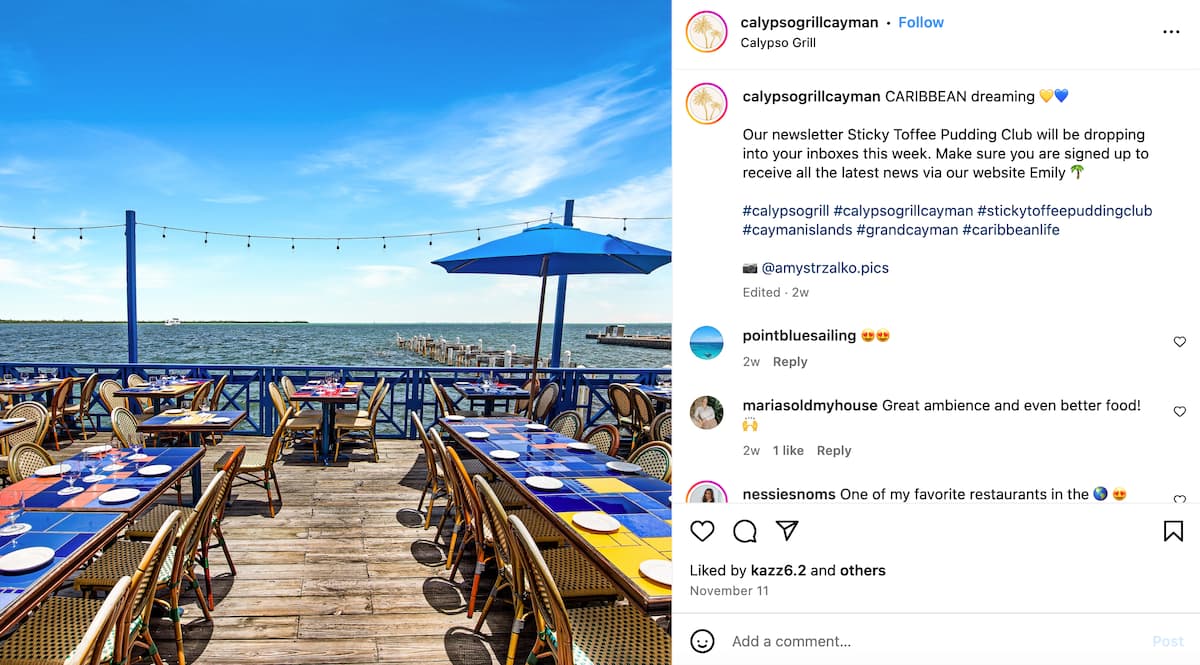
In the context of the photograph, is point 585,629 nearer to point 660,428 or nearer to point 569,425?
point 569,425

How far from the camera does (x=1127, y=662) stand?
2.63 feet

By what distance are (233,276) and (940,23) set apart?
116ft

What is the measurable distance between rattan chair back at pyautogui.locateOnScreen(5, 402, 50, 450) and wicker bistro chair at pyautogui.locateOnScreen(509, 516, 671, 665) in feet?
15.6

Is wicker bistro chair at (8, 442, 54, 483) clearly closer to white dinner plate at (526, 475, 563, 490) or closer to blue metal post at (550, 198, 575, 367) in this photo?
white dinner plate at (526, 475, 563, 490)

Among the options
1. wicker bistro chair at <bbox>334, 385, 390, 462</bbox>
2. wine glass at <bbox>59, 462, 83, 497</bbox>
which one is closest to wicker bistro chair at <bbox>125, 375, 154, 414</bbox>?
wicker bistro chair at <bbox>334, 385, 390, 462</bbox>

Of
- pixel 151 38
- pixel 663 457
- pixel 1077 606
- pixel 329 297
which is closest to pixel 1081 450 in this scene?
pixel 1077 606

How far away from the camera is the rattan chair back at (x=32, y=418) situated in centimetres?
457

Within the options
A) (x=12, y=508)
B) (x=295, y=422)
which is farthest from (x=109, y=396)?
(x=12, y=508)

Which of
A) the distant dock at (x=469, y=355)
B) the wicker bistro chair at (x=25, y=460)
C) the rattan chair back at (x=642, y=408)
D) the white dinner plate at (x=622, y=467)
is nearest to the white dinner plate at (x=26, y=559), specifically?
the wicker bistro chair at (x=25, y=460)

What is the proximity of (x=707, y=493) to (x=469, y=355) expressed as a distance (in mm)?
27392

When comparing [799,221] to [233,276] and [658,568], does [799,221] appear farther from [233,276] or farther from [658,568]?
[233,276]

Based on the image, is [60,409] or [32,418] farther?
[60,409]

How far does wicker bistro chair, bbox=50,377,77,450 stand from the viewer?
7.00 m

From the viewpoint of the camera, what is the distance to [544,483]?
3.14 m
